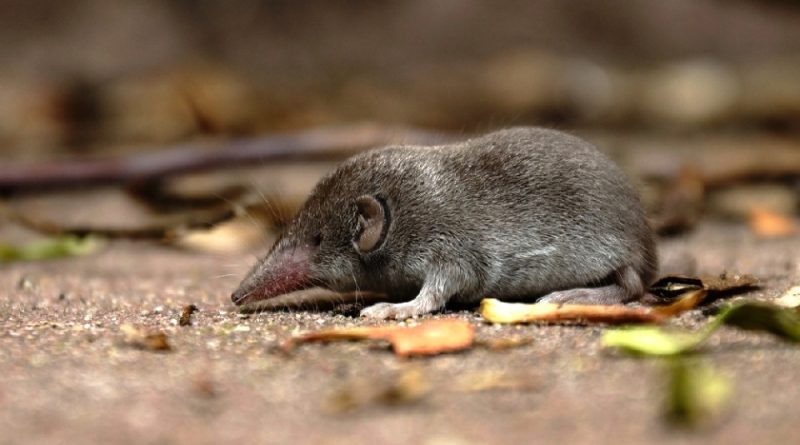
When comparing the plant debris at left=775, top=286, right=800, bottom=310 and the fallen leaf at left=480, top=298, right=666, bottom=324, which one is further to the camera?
the plant debris at left=775, top=286, right=800, bottom=310

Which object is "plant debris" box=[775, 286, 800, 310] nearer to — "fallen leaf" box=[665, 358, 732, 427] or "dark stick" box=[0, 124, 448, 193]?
"fallen leaf" box=[665, 358, 732, 427]

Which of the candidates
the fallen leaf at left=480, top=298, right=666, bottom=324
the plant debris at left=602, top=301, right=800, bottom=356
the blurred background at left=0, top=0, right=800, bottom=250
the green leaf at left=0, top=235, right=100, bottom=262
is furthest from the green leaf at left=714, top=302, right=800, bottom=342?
the blurred background at left=0, top=0, right=800, bottom=250

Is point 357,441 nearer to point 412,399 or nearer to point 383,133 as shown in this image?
point 412,399

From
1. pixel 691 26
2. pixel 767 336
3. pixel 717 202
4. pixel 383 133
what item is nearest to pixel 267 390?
pixel 767 336

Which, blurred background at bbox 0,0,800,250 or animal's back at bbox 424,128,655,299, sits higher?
blurred background at bbox 0,0,800,250

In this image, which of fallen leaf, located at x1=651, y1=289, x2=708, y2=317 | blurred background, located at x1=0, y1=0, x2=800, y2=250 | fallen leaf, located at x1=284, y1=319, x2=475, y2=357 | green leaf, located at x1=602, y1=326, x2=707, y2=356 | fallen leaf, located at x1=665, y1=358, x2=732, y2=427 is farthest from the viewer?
blurred background, located at x1=0, y1=0, x2=800, y2=250

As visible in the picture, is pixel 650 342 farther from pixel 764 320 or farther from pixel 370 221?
pixel 370 221
